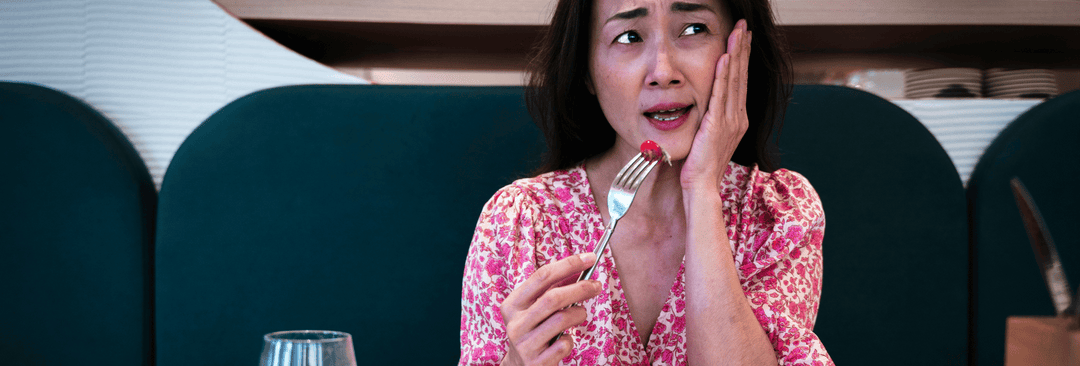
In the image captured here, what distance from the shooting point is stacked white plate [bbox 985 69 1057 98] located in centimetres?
161

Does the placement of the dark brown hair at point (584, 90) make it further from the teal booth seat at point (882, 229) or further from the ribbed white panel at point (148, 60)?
the ribbed white panel at point (148, 60)

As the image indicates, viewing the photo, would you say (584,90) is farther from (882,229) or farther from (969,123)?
(969,123)

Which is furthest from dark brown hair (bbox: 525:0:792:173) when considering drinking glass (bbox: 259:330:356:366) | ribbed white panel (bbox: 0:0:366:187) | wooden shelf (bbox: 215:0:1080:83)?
drinking glass (bbox: 259:330:356:366)

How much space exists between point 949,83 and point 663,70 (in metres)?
0.96

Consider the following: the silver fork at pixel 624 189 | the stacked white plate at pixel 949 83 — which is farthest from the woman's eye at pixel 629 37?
the stacked white plate at pixel 949 83

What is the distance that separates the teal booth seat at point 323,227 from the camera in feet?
4.72

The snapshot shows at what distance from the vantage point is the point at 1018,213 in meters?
1.45

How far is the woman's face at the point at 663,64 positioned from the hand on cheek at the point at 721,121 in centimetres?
2

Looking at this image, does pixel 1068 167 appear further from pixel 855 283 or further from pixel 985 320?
pixel 855 283

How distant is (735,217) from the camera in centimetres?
119

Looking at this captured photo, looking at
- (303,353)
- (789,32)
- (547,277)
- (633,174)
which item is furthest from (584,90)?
(303,353)

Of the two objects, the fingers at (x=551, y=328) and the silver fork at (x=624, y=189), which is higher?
the silver fork at (x=624, y=189)

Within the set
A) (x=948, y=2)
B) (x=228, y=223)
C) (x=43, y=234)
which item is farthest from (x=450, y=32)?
(x=948, y=2)

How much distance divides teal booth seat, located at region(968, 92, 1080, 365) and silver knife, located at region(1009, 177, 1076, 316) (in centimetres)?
119
